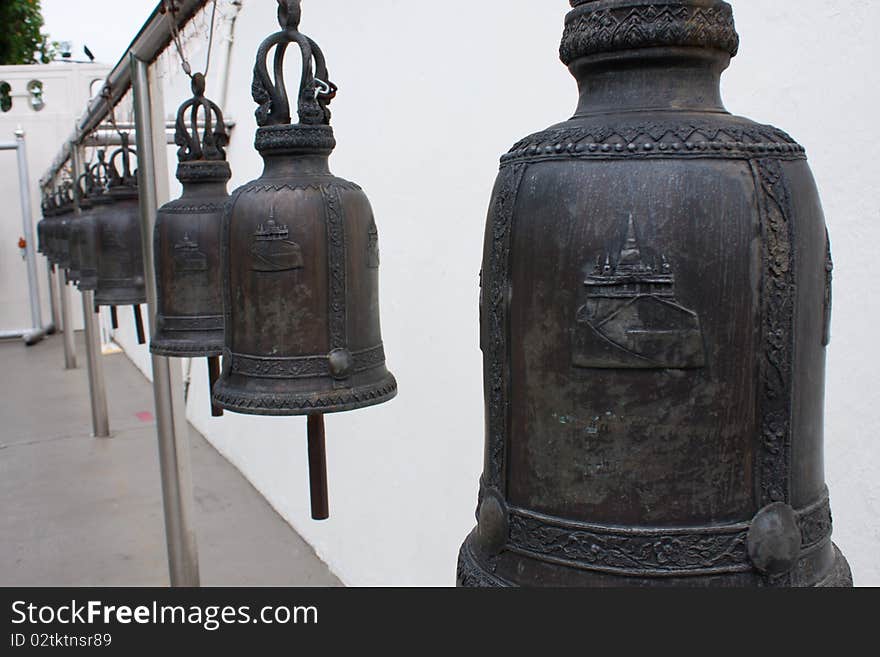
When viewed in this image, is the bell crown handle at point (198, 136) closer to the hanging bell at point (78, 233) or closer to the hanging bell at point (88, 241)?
the hanging bell at point (88, 241)

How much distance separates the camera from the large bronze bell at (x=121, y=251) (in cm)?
377

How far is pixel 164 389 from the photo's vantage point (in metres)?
3.72

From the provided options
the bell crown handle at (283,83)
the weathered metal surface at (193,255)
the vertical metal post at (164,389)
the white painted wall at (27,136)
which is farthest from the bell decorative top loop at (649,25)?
the white painted wall at (27,136)

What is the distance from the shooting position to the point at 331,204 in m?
1.79

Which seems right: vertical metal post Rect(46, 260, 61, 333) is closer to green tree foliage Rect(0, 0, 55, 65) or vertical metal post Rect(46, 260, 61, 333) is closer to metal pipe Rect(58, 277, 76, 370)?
metal pipe Rect(58, 277, 76, 370)

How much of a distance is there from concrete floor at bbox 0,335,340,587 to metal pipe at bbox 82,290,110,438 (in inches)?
5.8

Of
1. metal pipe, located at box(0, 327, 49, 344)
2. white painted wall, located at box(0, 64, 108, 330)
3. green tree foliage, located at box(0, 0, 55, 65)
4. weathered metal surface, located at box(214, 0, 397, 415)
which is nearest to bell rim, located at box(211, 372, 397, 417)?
weathered metal surface, located at box(214, 0, 397, 415)

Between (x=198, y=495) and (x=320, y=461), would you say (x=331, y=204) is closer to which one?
(x=320, y=461)

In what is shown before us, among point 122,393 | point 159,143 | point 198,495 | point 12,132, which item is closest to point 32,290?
point 12,132

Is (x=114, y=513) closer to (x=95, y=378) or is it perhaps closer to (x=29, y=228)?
(x=95, y=378)

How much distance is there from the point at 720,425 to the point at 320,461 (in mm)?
1099

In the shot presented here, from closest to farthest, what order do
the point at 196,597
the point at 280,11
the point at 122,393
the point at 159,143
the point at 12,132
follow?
the point at 280,11 < the point at 196,597 < the point at 159,143 < the point at 122,393 < the point at 12,132

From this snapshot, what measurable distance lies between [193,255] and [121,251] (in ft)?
4.58

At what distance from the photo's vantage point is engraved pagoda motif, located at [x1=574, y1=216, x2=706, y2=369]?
889mm
